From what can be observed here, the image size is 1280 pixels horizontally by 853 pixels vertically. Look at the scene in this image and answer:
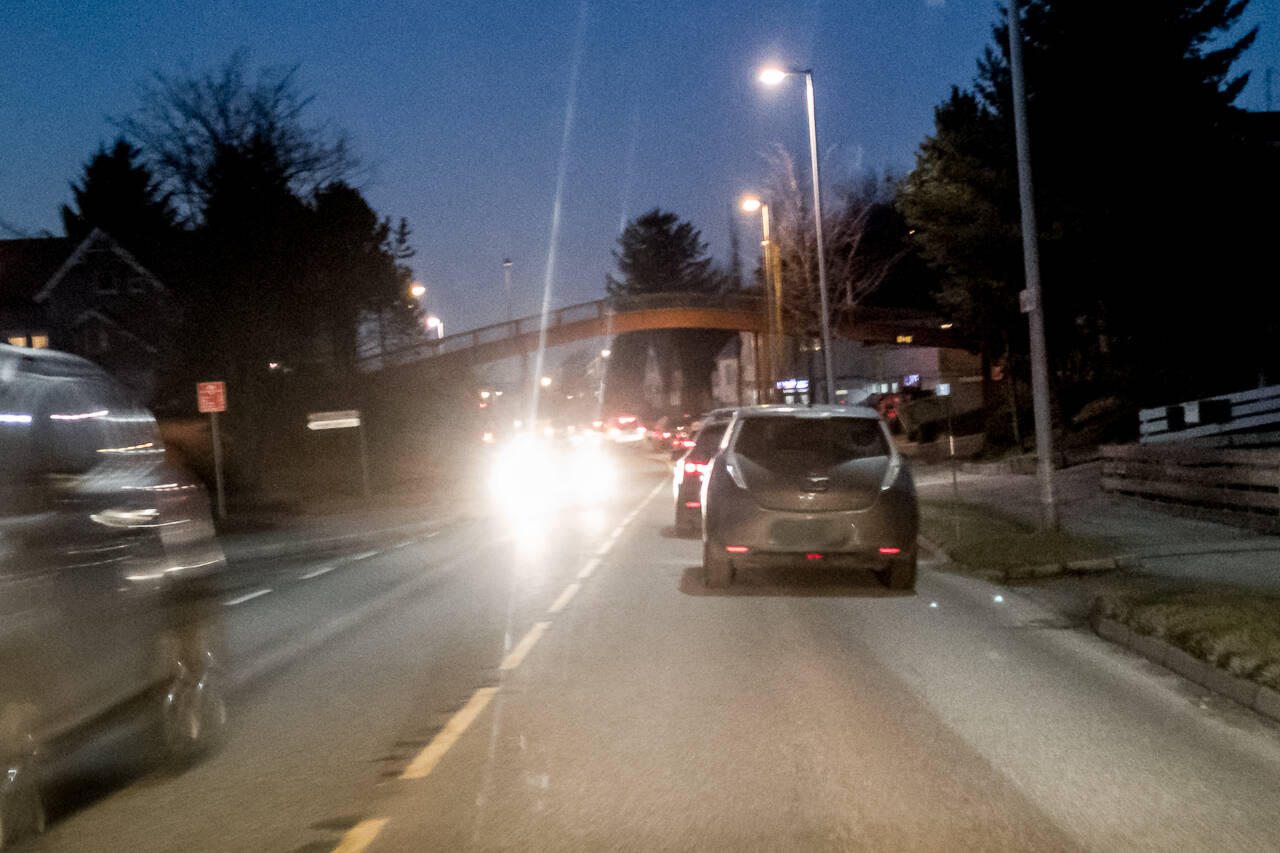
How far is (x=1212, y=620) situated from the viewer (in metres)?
8.63

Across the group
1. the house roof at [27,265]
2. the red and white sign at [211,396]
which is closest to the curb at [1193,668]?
the red and white sign at [211,396]

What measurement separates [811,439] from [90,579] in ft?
26.0

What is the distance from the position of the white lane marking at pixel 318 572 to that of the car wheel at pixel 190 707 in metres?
9.24

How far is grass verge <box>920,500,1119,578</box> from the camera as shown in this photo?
42.5ft

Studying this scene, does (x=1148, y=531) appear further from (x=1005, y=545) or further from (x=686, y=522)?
(x=686, y=522)

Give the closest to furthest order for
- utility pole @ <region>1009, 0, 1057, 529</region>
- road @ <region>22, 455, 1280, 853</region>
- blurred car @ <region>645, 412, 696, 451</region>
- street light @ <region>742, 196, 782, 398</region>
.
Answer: road @ <region>22, 455, 1280, 853</region> → utility pole @ <region>1009, 0, 1057, 529</region> → street light @ <region>742, 196, 782, 398</region> → blurred car @ <region>645, 412, 696, 451</region>

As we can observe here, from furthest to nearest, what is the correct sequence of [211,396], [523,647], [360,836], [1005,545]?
1. [211,396]
2. [1005,545]
3. [523,647]
4. [360,836]

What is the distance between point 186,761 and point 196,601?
2.64ft

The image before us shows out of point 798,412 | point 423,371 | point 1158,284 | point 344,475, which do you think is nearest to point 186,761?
point 798,412

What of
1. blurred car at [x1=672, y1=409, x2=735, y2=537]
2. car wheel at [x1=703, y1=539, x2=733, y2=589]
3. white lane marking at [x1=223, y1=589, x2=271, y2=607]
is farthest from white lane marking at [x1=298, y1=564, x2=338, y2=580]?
car wheel at [x1=703, y1=539, x2=733, y2=589]

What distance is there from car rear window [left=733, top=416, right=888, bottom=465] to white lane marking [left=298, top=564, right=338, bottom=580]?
6.66 metres

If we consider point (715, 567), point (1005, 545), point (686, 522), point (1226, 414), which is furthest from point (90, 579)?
point (1226, 414)

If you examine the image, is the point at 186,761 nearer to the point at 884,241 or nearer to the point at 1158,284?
the point at 1158,284

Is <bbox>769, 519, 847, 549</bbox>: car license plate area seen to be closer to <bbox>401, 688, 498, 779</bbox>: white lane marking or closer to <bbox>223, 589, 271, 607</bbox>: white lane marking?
<bbox>401, 688, 498, 779</bbox>: white lane marking
